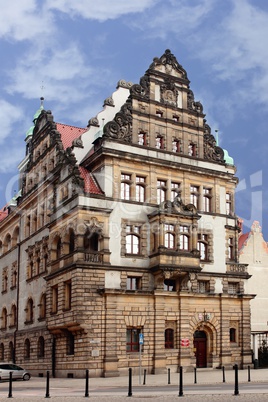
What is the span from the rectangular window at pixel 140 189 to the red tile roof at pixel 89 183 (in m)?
3.36

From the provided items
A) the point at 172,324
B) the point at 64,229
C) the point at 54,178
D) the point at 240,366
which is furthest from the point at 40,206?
the point at 240,366

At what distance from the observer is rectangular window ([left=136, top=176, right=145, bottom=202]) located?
51969mm

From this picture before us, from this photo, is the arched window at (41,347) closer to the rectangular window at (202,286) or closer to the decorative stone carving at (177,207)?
the rectangular window at (202,286)

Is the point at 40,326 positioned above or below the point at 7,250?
below

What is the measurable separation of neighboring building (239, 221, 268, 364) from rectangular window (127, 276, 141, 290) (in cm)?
2339

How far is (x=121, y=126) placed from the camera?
52125 millimetres

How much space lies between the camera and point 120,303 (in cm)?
4809

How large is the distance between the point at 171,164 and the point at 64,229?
10.7m

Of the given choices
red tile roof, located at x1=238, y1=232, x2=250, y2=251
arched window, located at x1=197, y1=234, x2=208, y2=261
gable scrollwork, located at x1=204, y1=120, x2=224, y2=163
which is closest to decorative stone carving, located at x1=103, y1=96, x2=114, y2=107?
gable scrollwork, located at x1=204, y1=120, x2=224, y2=163

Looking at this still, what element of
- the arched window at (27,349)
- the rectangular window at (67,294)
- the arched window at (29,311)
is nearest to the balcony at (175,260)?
the rectangular window at (67,294)

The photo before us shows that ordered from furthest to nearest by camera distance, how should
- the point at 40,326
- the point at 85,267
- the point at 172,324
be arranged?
the point at 40,326
the point at 172,324
the point at 85,267

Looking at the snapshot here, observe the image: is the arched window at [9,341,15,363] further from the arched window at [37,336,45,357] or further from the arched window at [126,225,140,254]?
the arched window at [126,225,140,254]

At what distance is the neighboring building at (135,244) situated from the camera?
48.0 meters

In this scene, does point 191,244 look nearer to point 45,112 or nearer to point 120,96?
point 120,96
